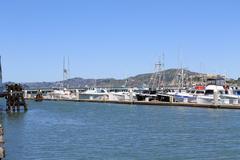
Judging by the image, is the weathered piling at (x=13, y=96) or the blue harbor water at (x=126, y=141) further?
the weathered piling at (x=13, y=96)

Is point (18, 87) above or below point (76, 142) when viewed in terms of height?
above

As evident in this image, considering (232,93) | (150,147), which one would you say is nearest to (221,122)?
(150,147)

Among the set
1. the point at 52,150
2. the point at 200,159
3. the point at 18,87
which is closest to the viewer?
the point at 200,159

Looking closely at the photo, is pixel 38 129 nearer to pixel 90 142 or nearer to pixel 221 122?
pixel 90 142

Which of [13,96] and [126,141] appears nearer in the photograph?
[126,141]

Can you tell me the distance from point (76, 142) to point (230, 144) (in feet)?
35.4

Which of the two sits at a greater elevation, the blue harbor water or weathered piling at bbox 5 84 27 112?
weathered piling at bbox 5 84 27 112

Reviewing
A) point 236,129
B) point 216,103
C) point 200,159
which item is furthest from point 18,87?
point 200,159

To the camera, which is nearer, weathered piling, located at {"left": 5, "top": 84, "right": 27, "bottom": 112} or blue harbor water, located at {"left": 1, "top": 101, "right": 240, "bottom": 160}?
blue harbor water, located at {"left": 1, "top": 101, "right": 240, "bottom": 160}

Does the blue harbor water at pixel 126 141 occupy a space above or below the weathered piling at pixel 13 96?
below

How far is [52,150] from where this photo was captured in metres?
35.5

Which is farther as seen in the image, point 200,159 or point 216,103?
point 216,103

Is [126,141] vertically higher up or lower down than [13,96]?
lower down

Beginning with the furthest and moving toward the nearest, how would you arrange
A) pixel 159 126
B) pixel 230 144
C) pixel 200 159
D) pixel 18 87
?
pixel 18 87
pixel 159 126
pixel 230 144
pixel 200 159
